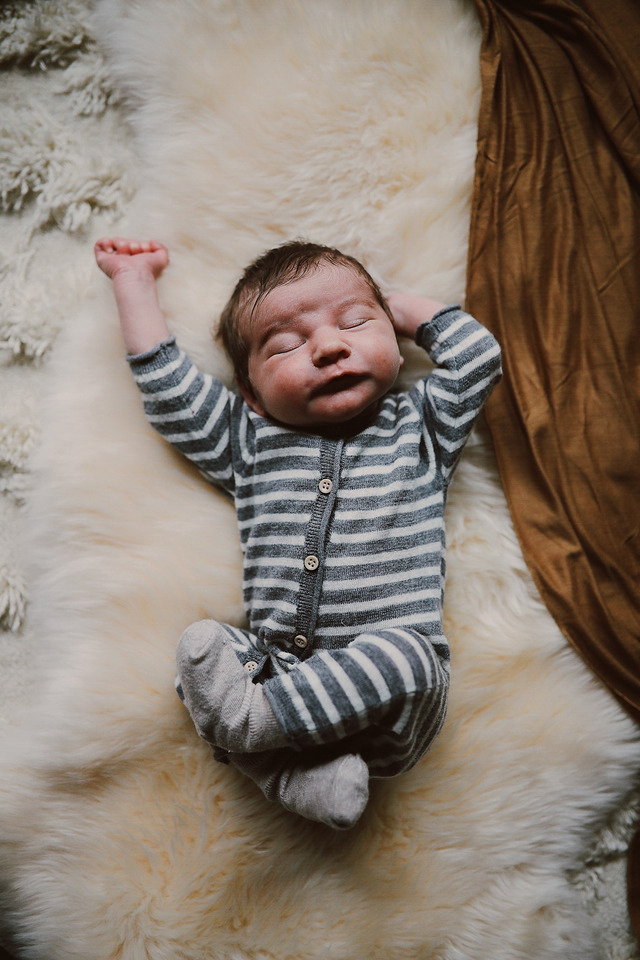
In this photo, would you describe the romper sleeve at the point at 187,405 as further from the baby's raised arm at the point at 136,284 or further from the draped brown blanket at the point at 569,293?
the draped brown blanket at the point at 569,293

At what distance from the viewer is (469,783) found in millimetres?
1101

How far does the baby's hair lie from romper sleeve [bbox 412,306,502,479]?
11 cm

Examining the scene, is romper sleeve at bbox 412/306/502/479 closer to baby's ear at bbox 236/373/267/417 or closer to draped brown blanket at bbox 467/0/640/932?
draped brown blanket at bbox 467/0/640/932

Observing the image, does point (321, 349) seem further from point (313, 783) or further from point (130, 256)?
point (313, 783)

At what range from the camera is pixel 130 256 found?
1.20 metres

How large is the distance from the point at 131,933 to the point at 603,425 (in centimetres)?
106

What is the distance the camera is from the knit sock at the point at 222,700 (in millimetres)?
939

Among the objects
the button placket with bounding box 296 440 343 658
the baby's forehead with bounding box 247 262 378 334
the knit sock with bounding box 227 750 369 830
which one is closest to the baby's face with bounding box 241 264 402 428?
the baby's forehead with bounding box 247 262 378 334

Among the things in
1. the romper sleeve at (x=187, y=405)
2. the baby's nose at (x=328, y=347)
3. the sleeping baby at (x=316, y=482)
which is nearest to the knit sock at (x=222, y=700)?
the sleeping baby at (x=316, y=482)

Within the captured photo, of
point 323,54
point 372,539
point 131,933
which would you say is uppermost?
point 323,54

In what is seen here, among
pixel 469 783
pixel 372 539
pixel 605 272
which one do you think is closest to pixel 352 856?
pixel 469 783

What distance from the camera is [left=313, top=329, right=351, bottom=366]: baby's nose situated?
104 centimetres

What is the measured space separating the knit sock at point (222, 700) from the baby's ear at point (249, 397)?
1.25ft

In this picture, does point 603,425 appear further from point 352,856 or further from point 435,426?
point 352,856
